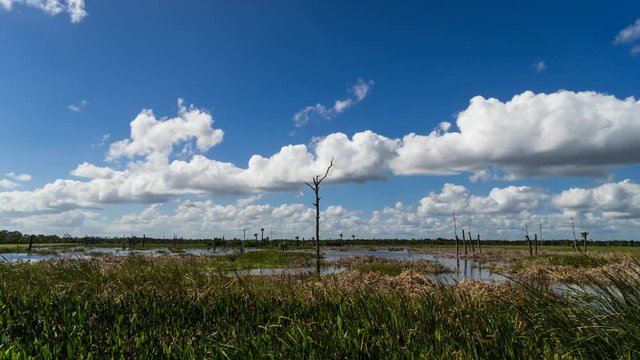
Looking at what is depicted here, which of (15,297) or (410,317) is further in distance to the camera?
(15,297)

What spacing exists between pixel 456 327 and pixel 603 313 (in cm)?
174

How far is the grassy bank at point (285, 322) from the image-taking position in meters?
4.96

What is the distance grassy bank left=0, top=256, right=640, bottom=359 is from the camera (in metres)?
4.96

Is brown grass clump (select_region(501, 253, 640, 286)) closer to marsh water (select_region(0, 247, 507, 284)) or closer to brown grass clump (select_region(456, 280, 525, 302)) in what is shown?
brown grass clump (select_region(456, 280, 525, 302))

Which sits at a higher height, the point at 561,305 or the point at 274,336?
the point at 561,305

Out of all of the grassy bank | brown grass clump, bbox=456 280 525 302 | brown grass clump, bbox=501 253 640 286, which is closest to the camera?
the grassy bank

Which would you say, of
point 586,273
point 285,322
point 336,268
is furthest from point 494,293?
point 336,268

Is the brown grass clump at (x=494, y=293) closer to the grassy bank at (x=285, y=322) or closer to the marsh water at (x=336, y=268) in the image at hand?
the grassy bank at (x=285, y=322)

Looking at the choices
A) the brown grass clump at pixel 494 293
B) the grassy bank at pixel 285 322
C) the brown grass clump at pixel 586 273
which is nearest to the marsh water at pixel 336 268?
the brown grass clump at pixel 494 293

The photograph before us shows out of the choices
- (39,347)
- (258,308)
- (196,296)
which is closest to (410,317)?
(258,308)

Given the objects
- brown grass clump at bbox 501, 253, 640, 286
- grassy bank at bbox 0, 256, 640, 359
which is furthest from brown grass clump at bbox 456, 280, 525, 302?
brown grass clump at bbox 501, 253, 640, 286

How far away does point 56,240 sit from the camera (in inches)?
5226

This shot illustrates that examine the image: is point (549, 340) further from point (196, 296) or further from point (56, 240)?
point (56, 240)

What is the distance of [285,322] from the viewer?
7684 mm
